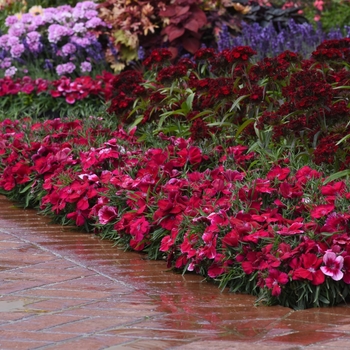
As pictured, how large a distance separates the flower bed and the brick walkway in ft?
0.54

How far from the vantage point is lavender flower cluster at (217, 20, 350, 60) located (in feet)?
27.5

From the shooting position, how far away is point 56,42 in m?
9.55

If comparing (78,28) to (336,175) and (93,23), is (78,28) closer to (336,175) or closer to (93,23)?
(93,23)

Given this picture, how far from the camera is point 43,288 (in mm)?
4125

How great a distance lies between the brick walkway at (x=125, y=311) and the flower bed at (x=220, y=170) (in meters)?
0.16

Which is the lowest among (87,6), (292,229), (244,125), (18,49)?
(292,229)

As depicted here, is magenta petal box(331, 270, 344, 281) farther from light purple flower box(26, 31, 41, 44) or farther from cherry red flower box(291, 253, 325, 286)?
light purple flower box(26, 31, 41, 44)

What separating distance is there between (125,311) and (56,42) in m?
6.27

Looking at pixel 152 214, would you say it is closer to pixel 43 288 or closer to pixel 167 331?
pixel 43 288

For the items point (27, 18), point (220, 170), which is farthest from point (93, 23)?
point (220, 170)

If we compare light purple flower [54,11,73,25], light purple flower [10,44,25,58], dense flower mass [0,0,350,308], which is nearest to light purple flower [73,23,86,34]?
light purple flower [54,11,73,25]

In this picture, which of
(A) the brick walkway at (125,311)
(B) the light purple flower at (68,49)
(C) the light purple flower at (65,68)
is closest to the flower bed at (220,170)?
(A) the brick walkway at (125,311)

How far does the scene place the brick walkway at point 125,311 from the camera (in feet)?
10.9

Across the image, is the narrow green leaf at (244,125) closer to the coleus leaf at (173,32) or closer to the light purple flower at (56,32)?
the coleus leaf at (173,32)
